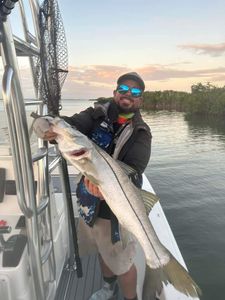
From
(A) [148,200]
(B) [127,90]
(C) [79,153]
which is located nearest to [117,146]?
(B) [127,90]

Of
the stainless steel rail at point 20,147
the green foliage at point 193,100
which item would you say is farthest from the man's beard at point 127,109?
the green foliage at point 193,100

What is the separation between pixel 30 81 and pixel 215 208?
8.16 meters

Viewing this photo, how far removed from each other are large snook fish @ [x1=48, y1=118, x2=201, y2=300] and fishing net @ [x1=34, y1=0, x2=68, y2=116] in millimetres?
1176

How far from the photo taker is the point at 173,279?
221cm

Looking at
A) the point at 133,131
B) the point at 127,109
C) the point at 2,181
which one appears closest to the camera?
the point at 133,131

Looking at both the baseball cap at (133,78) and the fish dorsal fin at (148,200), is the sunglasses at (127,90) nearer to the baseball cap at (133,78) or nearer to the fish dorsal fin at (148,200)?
the baseball cap at (133,78)

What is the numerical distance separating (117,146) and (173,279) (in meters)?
1.18

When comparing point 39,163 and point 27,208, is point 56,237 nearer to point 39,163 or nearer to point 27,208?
point 39,163

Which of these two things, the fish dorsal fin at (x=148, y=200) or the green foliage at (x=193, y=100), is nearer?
the fish dorsal fin at (x=148, y=200)

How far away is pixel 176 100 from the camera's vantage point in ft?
202

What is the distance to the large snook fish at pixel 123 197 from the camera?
6.53 feet

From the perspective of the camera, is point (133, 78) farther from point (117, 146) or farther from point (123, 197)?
point (123, 197)

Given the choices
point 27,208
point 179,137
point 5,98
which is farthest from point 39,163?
point 179,137

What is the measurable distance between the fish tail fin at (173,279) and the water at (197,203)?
6.88ft
